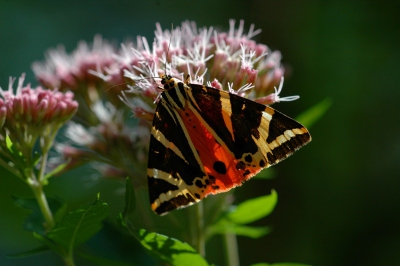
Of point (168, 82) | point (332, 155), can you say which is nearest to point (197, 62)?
point (168, 82)

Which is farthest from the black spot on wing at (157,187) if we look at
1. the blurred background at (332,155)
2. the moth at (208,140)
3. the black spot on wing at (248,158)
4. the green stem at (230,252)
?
the blurred background at (332,155)

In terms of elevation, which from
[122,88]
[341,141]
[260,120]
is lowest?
[341,141]

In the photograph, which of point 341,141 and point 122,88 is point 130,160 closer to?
point 122,88

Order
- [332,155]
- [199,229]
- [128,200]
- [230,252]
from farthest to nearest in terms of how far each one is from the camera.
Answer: [332,155], [230,252], [199,229], [128,200]

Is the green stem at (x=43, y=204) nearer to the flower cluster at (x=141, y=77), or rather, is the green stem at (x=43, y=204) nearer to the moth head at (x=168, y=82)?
the flower cluster at (x=141, y=77)

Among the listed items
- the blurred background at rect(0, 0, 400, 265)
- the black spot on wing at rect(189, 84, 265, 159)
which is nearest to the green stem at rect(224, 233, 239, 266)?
the black spot on wing at rect(189, 84, 265, 159)

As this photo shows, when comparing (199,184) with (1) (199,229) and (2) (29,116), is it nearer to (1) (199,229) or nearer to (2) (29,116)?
(1) (199,229)

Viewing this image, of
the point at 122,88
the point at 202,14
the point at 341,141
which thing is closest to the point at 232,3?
the point at 202,14

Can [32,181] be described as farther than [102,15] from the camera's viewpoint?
No
